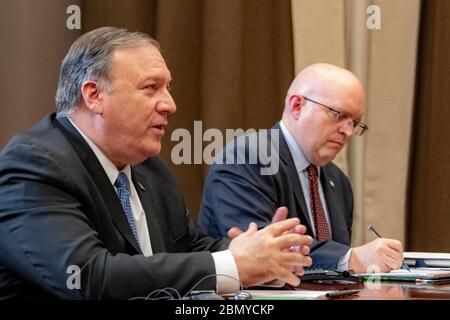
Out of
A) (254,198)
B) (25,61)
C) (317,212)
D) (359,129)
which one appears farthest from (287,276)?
(25,61)

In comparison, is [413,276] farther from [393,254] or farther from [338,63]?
[338,63]

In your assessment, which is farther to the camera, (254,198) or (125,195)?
(254,198)

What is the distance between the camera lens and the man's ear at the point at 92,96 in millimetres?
2334

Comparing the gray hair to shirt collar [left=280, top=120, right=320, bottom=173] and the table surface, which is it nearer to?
the table surface

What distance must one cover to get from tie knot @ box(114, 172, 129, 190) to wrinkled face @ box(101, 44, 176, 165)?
41 mm

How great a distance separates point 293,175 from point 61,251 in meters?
1.47

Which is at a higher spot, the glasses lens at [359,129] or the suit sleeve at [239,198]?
the glasses lens at [359,129]

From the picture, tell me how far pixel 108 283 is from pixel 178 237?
0.63 metres

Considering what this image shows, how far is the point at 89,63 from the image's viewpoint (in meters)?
2.35

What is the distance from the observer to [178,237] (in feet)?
8.48

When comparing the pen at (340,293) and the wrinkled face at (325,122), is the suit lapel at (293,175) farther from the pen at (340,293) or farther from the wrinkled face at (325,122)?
the pen at (340,293)

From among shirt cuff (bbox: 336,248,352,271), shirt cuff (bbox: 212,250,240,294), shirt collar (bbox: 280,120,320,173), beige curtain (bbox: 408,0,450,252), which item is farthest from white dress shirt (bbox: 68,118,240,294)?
beige curtain (bbox: 408,0,450,252)

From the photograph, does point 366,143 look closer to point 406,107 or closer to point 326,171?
point 406,107

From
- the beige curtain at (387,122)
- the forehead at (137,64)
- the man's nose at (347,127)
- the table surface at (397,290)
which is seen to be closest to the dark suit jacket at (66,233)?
the forehead at (137,64)
